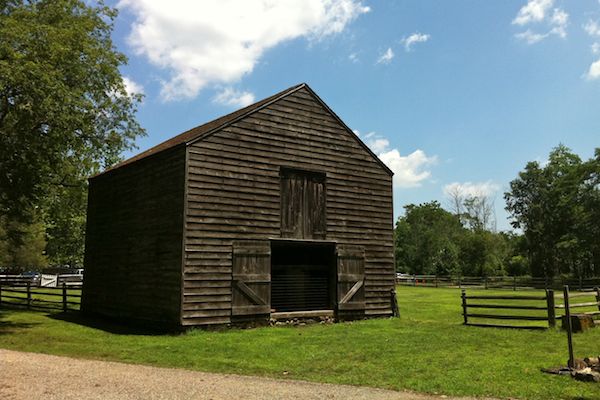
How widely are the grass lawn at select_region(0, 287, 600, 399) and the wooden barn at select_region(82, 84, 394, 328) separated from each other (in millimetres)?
1307

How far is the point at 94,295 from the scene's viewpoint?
20.0m

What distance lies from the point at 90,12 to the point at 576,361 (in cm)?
2497

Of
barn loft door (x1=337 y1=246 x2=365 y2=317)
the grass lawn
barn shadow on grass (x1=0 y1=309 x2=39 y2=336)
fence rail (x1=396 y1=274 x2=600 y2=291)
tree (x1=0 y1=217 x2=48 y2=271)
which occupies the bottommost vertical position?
barn shadow on grass (x1=0 y1=309 x2=39 y2=336)

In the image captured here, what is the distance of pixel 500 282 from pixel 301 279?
33.2 m

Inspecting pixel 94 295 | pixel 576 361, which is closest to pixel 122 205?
pixel 94 295

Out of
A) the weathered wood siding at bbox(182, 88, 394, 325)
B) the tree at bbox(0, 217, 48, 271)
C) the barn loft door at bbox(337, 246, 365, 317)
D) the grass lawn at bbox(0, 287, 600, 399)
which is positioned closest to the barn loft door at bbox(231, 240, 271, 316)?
the weathered wood siding at bbox(182, 88, 394, 325)

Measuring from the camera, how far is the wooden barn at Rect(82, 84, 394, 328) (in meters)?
15.2

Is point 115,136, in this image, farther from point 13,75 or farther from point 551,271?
point 551,271

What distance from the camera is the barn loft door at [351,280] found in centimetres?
1811

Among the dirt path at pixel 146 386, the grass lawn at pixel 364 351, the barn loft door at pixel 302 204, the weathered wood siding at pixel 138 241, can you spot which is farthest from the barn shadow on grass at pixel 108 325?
the dirt path at pixel 146 386

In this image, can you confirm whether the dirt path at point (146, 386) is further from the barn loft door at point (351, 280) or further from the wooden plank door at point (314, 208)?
the barn loft door at point (351, 280)

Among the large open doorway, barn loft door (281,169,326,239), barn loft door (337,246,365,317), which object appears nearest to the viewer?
barn loft door (281,169,326,239)

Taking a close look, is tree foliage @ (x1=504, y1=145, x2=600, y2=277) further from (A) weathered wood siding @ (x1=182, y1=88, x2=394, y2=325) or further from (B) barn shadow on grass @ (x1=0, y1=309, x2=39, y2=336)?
(B) barn shadow on grass @ (x1=0, y1=309, x2=39, y2=336)

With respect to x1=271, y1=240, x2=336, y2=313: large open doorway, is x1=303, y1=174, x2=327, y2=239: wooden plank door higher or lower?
higher
